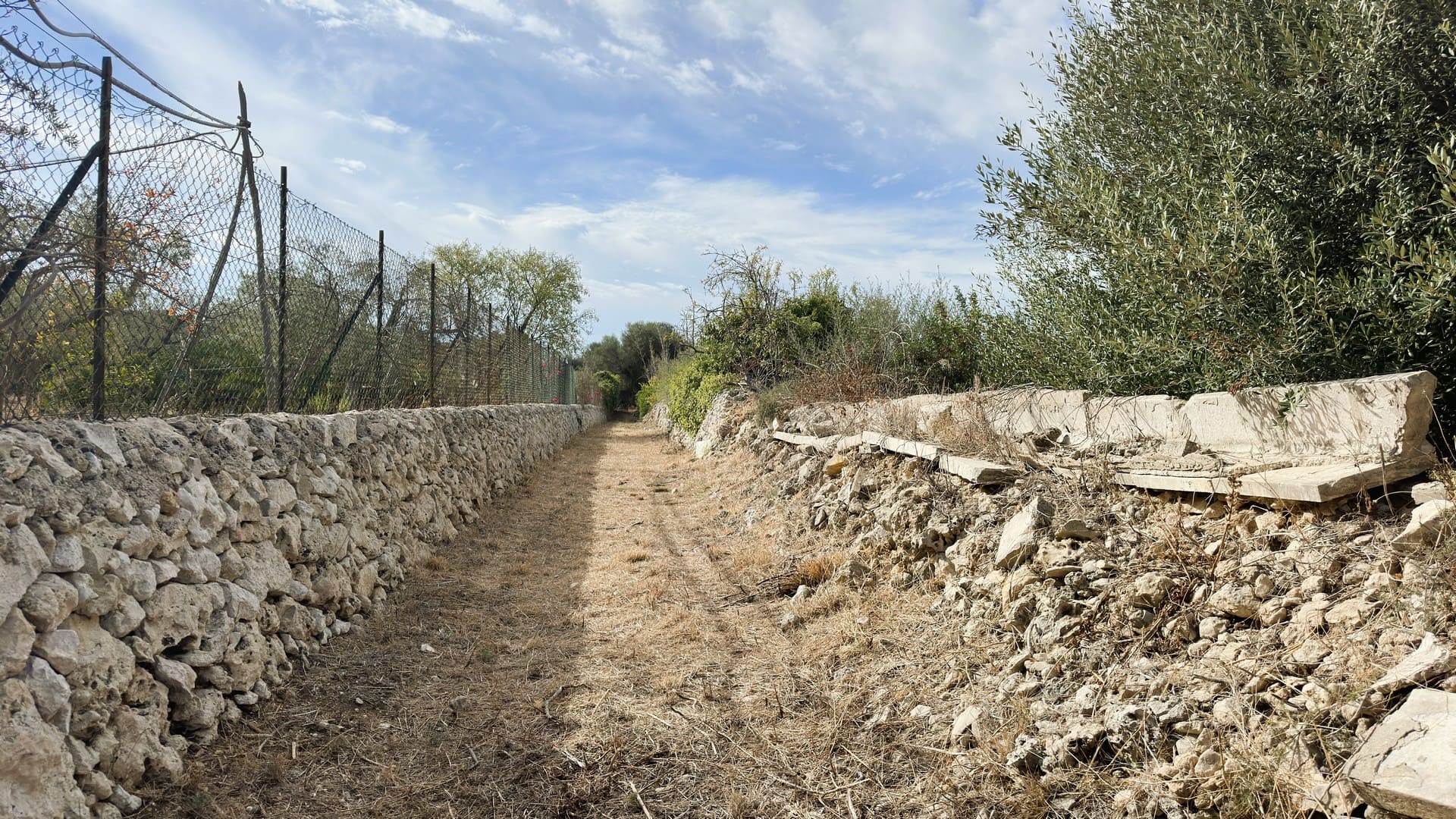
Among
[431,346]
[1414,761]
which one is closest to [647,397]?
[431,346]

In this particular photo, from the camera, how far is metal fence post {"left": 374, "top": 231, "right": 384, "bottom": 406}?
794 cm

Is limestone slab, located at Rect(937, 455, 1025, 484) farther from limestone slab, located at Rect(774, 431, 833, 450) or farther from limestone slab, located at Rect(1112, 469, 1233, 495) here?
limestone slab, located at Rect(774, 431, 833, 450)

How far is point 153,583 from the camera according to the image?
135 inches

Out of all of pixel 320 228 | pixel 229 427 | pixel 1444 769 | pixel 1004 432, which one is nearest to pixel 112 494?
pixel 229 427

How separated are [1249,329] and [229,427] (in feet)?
19.6

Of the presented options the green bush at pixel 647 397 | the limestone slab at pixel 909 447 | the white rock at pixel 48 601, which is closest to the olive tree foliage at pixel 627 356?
the green bush at pixel 647 397

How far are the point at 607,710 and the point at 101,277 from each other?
3365 millimetres

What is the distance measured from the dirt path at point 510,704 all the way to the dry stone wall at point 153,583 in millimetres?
241

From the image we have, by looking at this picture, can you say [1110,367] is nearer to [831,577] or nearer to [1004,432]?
[1004,432]

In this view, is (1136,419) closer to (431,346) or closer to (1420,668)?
(1420,668)

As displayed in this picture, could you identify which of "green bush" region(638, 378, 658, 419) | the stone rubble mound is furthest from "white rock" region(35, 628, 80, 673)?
"green bush" region(638, 378, 658, 419)

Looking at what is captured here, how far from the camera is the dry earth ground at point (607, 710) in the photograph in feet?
10.9

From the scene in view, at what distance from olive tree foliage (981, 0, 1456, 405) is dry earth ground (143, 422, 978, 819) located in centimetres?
251

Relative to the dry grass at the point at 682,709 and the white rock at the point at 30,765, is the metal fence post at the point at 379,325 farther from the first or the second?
the white rock at the point at 30,765
